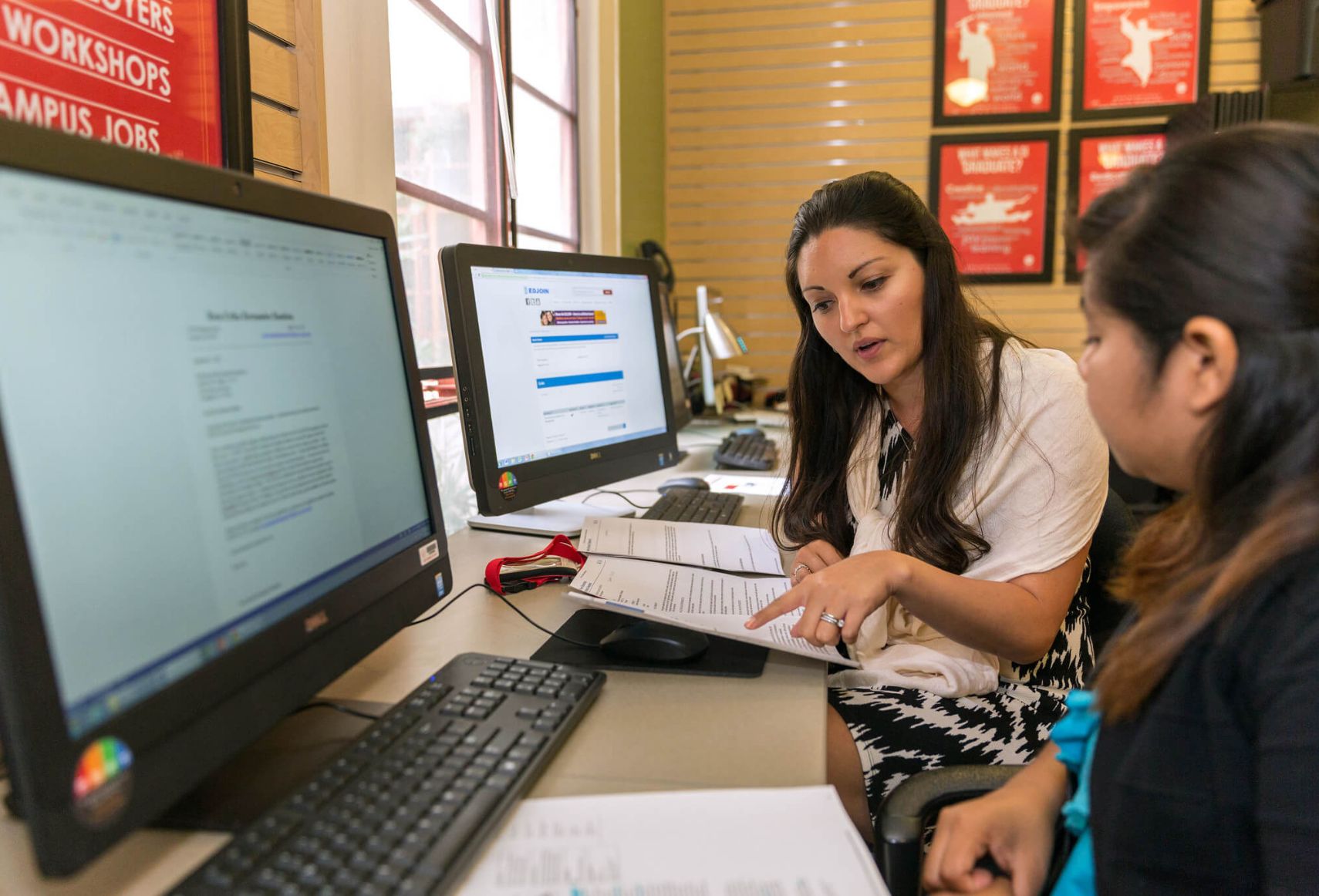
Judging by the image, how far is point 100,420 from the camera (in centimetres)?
48

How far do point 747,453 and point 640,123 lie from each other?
1.75m

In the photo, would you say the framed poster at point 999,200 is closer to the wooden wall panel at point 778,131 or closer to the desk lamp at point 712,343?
the wooden wall panel at point 778,131

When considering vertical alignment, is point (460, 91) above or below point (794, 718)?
above

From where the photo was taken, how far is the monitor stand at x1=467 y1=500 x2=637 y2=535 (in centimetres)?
145

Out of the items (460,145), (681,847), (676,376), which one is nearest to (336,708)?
(681,847)

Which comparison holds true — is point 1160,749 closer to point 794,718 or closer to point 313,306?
point 794,718

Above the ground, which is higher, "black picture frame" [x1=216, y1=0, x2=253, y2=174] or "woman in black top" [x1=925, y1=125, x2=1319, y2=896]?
"black picture frame" [x1=216, y1=0, x2=253, y2=174]

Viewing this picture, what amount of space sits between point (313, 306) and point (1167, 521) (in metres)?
0.77

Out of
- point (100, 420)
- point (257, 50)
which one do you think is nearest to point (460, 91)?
point (257, 50)

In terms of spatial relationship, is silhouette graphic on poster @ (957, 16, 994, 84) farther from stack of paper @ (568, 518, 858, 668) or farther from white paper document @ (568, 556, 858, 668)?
white paper document @ (568, 556, 858, 668)

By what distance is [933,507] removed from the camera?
120 cm

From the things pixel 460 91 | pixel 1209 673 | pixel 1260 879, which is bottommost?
pixel 1260 879

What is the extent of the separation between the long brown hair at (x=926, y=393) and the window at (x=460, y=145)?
0.70 meters

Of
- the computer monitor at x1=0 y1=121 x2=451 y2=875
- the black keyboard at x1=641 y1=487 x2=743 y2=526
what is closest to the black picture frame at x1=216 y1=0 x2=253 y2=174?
the computer monitor at x1=0 y1=121 x2=451 y2=875
